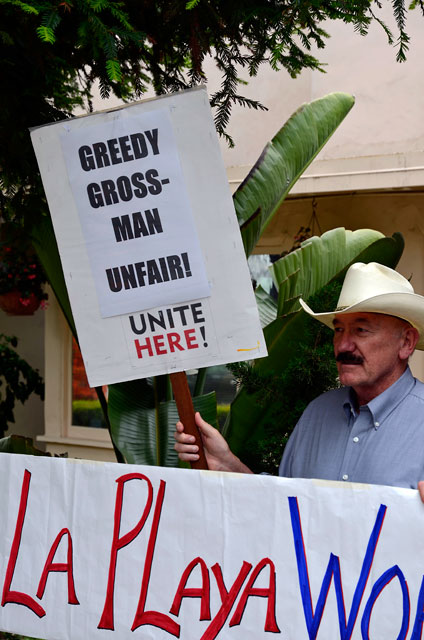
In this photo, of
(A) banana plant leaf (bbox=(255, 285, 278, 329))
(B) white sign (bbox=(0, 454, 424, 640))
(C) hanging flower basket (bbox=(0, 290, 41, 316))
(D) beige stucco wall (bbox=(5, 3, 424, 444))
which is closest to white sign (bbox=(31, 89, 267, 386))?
(B) white sign (bbox=(0, 454, 424, 640))

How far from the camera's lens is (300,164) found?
3.44 meters

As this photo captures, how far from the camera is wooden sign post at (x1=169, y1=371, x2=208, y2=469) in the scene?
7.78 ft

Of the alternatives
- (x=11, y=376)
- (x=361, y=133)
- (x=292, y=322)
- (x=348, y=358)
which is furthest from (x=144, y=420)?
(x=361, y=133)

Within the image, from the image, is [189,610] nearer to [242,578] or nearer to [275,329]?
[242,578]

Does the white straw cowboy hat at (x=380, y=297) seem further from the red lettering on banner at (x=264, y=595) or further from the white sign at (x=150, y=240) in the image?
the red lettering on banner at (x=264, y=595)

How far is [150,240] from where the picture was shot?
2262 millimetres

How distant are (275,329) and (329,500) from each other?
1498 mm

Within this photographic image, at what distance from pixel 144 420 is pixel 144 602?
1339 mm

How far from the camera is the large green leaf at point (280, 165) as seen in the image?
338 centimetres

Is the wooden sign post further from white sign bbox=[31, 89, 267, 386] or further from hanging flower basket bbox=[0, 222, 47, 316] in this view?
Result: hanging flower basket bbox=[0, 222, 47, 316]

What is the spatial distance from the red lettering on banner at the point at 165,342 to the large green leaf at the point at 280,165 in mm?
1185

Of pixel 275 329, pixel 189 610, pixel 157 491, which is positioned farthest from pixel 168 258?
pixel 275 329

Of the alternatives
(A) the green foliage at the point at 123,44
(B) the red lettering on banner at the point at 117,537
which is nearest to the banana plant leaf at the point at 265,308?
(A) the green foliage at the point at 123,44

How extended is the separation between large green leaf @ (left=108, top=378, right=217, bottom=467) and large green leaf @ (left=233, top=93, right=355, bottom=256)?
2.42 ft
